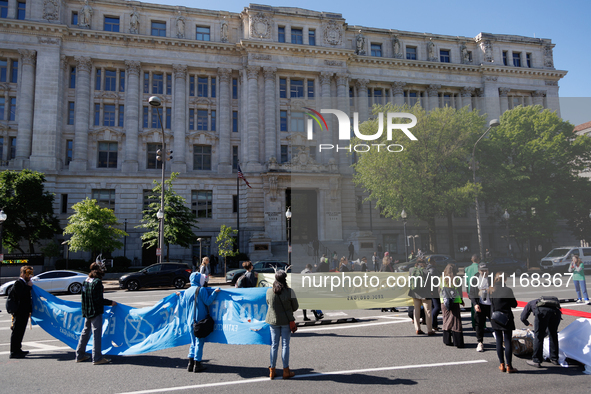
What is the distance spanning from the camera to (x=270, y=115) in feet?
137

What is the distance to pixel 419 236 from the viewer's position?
1104 cm

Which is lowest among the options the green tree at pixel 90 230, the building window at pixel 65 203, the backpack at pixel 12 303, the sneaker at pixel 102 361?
the sneaker at pixel 102 361

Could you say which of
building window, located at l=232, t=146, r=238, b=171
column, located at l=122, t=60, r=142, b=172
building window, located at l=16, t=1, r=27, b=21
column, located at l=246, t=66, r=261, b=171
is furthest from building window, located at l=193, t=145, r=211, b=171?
building window, located at l=16, t=1, r=27, b=21

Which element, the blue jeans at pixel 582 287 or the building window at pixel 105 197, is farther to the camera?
the building window at pixel 105 197

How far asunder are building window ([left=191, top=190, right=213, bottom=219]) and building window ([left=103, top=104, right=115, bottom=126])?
11.3 metres

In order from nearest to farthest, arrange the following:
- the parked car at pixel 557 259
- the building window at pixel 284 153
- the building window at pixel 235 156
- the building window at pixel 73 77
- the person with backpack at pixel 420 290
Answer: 1. the parked car at pixel 557 259
2. the person with backpack at pixel 420 290
3. the building window at pixel 73 77
4. the building window at pixel 284 153
5. the building window at pixel 235 156

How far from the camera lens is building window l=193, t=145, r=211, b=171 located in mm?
42344

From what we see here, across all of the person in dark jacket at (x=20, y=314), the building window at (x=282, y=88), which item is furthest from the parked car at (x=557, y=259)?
the building window at (x=282, y=88)

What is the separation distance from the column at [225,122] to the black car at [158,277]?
18.7 meters

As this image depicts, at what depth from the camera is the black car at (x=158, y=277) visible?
23859mm

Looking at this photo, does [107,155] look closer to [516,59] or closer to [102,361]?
[102,361]

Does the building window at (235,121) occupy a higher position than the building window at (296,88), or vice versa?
the building window at (296,88)

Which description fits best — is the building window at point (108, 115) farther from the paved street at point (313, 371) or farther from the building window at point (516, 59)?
the building window at point (516, 59)

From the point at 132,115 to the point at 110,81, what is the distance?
4698 millimetres
